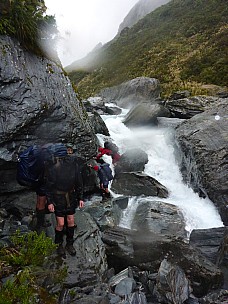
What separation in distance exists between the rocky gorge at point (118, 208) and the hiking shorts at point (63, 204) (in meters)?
0.87

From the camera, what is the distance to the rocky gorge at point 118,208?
4910 millimetres

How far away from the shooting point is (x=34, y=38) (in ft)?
26.5

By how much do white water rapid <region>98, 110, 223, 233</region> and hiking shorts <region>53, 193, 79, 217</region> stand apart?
3.83 meters

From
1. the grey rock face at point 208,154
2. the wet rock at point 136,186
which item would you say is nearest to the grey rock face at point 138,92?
the grey rock face at point 208,154

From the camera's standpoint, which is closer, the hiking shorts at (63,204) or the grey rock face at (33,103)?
the hiking shorts at (63,204)

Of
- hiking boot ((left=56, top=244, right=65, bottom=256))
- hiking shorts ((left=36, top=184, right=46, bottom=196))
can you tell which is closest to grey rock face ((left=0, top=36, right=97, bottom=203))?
hiking shorts ((left=36, top=184, right=46, bottom=196))

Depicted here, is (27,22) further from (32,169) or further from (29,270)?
(29,270)

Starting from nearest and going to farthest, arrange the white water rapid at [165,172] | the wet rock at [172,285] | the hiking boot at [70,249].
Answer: the wet rock at [172,285] < the hiking boot at [70,249] < the white water rapid at [165,172]

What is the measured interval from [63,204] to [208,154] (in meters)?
6.92

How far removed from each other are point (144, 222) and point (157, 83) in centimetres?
2230

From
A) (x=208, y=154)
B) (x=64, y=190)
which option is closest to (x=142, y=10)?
(x=208, y=154)

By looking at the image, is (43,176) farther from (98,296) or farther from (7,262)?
(98,296)

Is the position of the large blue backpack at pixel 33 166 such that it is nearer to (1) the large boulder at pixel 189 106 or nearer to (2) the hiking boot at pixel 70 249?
(2) the hiking boot at pixel 70 249

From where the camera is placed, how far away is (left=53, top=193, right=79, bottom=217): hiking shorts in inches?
199
